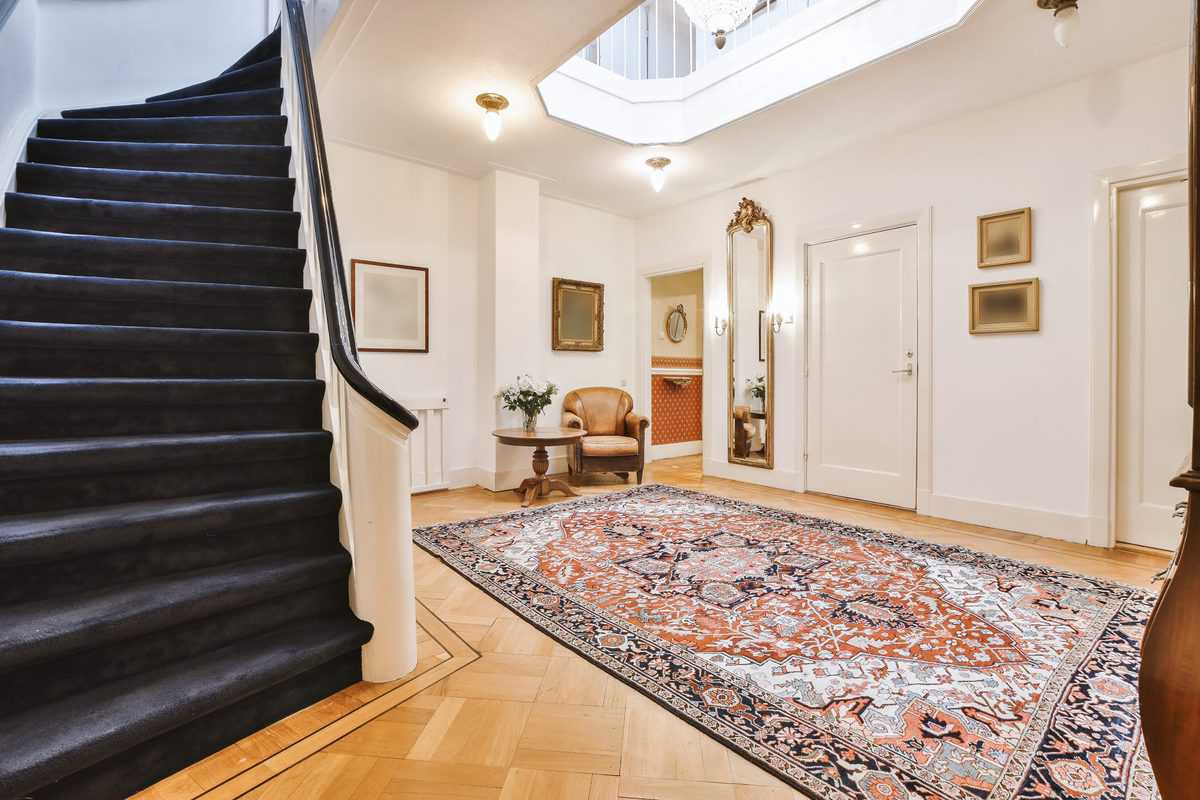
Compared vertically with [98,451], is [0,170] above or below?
above

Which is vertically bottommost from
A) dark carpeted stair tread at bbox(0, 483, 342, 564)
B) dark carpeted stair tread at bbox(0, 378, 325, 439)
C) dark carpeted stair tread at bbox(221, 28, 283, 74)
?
dark carpeted stair tread at bbox(0, 483, 342, 564)

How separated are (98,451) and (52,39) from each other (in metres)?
3.43

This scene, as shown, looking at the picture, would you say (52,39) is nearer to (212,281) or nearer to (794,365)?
(212,281)

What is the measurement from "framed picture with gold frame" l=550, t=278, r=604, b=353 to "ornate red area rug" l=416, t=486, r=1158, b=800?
98.2 inches

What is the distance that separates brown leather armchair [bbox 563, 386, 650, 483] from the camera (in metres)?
4.76

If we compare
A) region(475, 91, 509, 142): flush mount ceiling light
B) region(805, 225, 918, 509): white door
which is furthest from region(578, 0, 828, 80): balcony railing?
region(805, 225, 918, 509): white door

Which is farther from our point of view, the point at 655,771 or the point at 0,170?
the point at 0,170

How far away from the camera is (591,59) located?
13.4ft

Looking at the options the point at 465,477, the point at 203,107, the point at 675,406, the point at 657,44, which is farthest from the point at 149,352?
the point at 675,406

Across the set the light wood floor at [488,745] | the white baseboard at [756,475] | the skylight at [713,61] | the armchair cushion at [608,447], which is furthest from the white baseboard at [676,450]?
the light wood floor at [488,745]

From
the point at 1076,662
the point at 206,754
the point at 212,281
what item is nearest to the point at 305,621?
the point at 206,754

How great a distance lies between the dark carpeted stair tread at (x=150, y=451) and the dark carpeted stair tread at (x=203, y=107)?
234 cm

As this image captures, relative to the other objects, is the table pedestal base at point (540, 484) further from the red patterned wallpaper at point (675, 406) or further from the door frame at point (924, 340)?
the door frame at point (924, 340)

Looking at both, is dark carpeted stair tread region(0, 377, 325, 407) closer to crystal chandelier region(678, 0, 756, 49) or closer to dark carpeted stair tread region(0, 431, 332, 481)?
dark carpeted stair tread region(0, 431, 332, 481)
